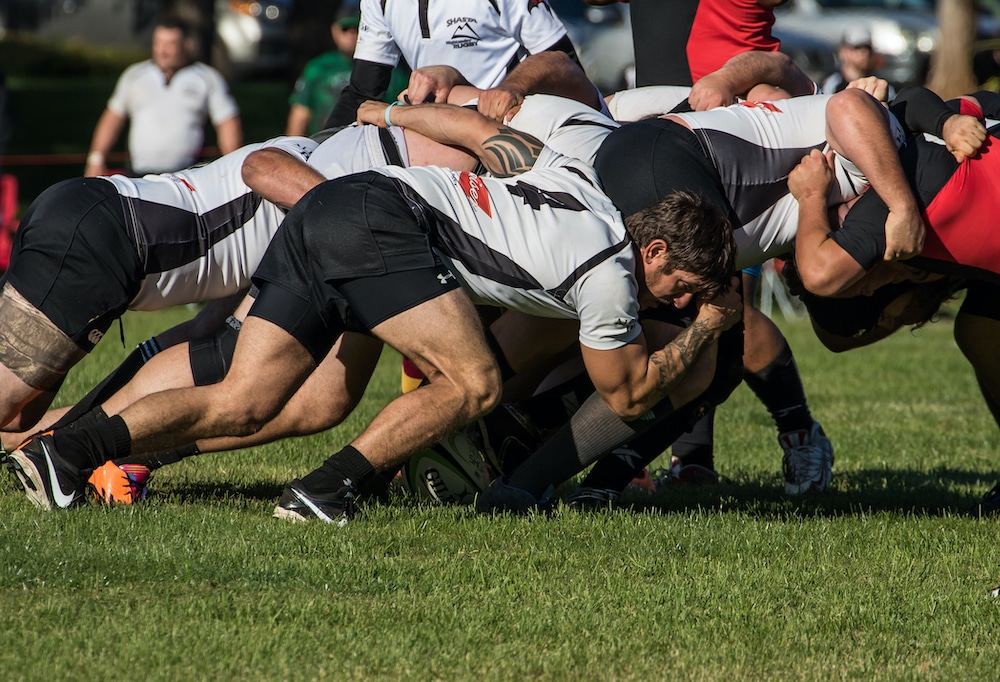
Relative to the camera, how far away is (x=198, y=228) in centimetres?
472

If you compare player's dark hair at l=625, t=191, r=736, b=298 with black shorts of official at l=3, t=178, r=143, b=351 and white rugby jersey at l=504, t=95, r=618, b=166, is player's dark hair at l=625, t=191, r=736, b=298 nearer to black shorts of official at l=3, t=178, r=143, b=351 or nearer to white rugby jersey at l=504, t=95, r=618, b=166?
white rugby jersey at l=504, t=95, r=618, b=166

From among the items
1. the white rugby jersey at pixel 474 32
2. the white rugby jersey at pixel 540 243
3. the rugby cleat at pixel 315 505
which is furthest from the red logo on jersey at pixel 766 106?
the rugby cleat at pixel 315 505

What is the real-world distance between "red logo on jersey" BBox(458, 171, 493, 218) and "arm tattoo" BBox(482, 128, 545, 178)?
7.8 inches

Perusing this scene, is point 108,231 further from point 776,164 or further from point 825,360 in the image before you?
point 825,360

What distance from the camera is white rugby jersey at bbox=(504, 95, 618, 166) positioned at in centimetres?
467

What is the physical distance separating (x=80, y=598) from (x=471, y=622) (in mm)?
1080

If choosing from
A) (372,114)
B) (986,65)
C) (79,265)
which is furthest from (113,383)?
(986,65)

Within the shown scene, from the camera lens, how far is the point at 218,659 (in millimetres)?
3098

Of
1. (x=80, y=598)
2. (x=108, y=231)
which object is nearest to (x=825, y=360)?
(x=108, y=231)

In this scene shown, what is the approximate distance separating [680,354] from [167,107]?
8316 millimetres

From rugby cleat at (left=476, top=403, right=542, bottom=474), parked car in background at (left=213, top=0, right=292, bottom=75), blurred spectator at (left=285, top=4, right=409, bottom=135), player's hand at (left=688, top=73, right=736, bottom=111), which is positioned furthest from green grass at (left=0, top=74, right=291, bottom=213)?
player's hand at (left=688, top=73, right=736, bottom=111)

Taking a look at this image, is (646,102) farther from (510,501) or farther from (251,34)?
(251,34)

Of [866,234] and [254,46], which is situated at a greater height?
[866,234]

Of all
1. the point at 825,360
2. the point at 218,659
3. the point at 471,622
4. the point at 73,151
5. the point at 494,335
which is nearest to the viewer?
the point at 218,659
